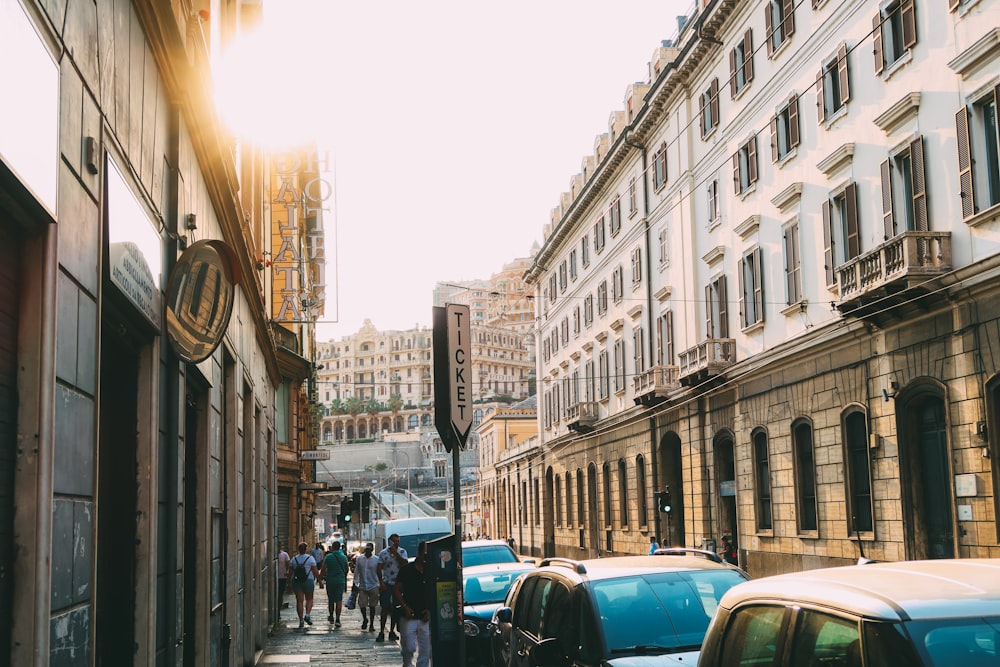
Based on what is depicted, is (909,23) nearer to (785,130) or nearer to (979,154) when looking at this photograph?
(979,154)

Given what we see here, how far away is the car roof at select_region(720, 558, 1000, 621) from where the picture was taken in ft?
13.0

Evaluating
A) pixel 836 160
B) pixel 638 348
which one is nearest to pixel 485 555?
pixel 836 160

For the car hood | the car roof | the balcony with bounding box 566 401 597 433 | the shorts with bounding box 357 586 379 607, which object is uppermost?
the balcony with bounding box 566 401 597 433

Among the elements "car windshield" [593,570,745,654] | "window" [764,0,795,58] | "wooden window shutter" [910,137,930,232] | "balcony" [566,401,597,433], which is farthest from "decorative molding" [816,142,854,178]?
"balcony" [566,401,597,433]

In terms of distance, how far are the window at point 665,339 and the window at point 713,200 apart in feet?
15.6

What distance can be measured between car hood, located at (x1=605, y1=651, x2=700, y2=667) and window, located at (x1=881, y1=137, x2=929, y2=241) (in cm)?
1598

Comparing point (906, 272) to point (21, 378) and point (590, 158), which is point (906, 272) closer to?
point (21, 378)

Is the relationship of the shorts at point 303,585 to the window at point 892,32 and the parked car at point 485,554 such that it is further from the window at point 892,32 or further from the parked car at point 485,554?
the window at point 892,32

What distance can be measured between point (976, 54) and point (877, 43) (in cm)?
397

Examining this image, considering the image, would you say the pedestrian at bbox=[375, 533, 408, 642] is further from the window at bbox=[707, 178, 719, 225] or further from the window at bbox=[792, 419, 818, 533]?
the window at bbox=[707, 178, 719, 225]

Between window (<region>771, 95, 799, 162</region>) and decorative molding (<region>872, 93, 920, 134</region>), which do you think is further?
window (<region>771, 95, 799, 162</region>)

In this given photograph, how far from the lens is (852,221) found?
2459 centimetres

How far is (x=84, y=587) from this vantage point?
5789 millimetres

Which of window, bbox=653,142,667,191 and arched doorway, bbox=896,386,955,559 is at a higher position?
window, bbox=653,142,667,191
